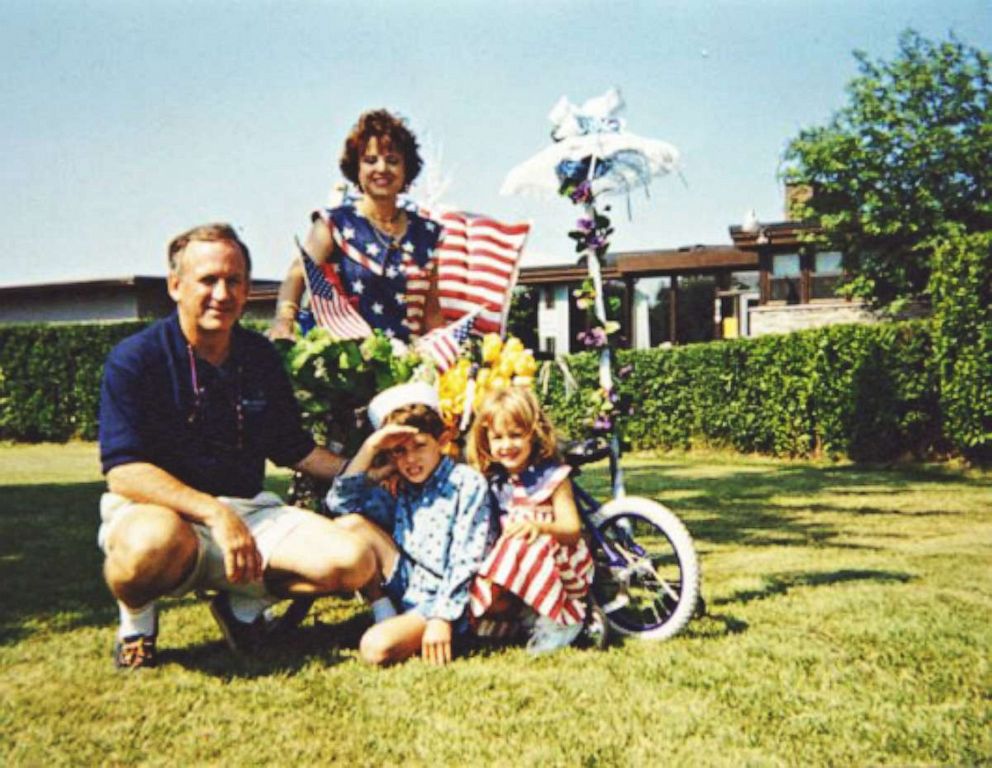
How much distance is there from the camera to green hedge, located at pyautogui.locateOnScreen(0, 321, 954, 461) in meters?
10.8

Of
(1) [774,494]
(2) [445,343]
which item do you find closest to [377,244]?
(2) [445,343]

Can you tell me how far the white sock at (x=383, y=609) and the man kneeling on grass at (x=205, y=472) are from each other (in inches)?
6.4

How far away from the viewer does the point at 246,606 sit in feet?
10.1

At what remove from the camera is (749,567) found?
15.5 feet

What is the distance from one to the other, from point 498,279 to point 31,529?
4.40m

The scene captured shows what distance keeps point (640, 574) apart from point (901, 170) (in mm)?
22132

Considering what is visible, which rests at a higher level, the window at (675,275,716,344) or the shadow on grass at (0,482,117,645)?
the window at (675,275,716,344)

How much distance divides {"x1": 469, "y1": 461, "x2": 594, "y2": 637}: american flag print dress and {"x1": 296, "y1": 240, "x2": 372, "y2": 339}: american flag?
93cm

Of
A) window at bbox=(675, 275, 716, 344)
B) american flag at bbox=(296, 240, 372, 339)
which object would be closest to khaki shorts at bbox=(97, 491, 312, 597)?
american flag at bbox=(296, 240, 372, 339)

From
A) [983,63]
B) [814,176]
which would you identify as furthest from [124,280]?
[983,63]

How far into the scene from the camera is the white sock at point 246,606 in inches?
120

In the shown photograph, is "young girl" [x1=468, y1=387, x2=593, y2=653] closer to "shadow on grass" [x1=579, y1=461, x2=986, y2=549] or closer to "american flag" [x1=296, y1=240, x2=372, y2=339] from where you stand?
"american flag" [x1=296, y1=240, x2=372, y2=339]

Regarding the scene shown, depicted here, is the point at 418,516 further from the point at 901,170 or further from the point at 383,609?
the point at 901,170

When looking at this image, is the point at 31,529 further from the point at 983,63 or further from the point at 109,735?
the point at 983,63
